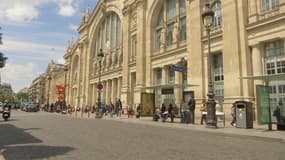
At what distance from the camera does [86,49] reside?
57.1 metres

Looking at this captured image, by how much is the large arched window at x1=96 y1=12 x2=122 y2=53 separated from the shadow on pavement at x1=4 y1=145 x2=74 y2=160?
120ft

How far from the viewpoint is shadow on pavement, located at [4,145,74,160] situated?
6651 millimetres

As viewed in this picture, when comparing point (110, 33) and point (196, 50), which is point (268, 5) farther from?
point (110, 33)

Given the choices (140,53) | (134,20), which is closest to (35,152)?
(140,53)

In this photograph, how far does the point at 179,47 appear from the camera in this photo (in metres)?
28.2

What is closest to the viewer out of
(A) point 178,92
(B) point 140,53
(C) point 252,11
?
(C) point 252,11

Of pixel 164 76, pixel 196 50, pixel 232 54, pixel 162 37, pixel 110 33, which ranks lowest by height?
pixel 164 76

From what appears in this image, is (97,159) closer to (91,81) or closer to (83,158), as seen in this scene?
(83,158)

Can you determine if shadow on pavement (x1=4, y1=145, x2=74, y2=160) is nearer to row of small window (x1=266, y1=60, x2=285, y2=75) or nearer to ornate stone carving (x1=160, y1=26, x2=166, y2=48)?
row of small window (x1=266, y1=60, x2=285, y2=75)

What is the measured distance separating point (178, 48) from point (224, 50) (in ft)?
23.4

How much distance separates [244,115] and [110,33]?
36.2 m

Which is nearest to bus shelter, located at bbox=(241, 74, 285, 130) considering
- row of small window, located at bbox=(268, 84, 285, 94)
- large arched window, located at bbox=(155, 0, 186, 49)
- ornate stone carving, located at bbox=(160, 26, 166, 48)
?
row of small window, located at bbox=(268, 84, 285, 94)

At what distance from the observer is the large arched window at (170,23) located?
28.9 meters

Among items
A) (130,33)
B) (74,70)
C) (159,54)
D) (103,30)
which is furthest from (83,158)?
(74,70)
